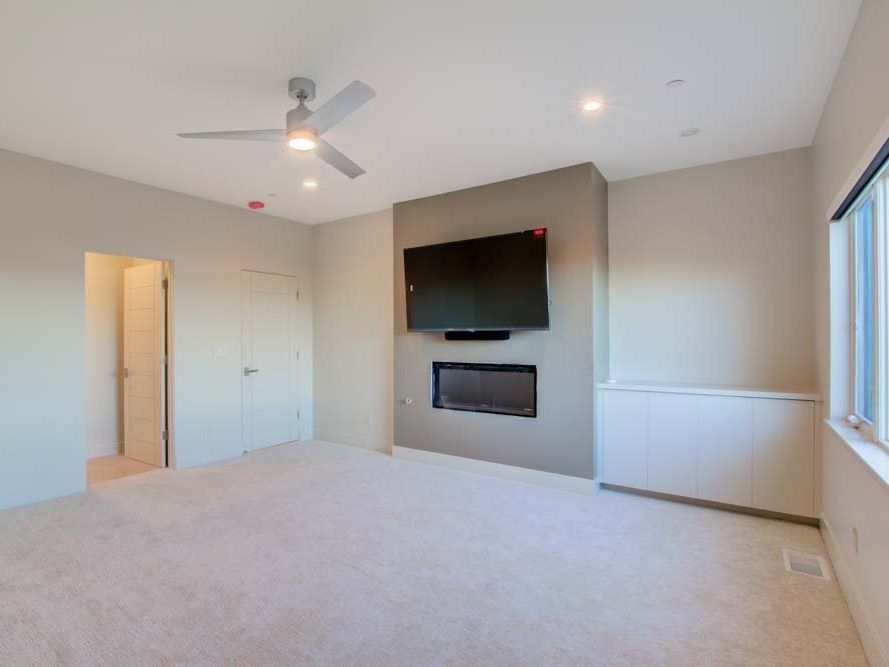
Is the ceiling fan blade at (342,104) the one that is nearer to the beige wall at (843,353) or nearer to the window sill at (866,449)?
the beige wall at (843,353)

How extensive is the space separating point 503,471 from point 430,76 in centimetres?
323

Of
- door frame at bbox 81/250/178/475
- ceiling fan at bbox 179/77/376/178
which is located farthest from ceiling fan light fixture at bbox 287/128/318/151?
door frame at bbox 81/250/178/475

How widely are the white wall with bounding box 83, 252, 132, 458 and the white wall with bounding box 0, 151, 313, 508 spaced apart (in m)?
1.31

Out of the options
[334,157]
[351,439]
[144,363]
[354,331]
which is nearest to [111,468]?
[144,363]

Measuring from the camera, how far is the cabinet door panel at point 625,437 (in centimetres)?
370

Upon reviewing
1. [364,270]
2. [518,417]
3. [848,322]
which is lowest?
[518,417]

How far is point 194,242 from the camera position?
471 centimetres

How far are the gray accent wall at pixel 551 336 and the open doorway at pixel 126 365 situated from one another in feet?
9.15

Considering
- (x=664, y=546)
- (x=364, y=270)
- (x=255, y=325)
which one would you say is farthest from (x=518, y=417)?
(x=255, y=325)

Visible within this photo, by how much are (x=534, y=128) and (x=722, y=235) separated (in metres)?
1.90

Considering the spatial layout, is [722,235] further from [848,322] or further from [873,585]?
[873,585]

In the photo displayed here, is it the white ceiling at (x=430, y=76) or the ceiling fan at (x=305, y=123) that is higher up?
the white ceiling at (x=430, y=76)

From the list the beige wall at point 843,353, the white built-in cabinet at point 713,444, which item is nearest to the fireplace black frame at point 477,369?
the white built-in cabinet at point 713,444

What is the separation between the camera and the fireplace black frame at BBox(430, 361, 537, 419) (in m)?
4.04
